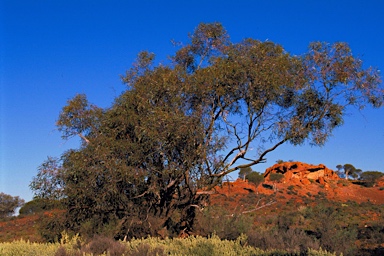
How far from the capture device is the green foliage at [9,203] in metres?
56.0

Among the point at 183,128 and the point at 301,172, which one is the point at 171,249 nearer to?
the point at 183,128

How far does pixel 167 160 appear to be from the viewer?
38.8 feet

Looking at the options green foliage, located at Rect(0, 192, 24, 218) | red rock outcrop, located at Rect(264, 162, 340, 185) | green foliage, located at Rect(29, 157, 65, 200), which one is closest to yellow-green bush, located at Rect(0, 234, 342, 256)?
green foliage, located at Rect(29, 157, 65, 200)

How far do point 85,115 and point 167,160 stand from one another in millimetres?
3688

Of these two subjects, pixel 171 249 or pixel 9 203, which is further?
pixel 9 203

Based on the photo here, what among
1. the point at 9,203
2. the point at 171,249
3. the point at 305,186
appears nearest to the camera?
the point at 171,249

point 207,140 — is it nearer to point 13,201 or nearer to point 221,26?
point 221,26

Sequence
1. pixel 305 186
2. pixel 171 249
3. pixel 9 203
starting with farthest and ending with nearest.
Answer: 1. pixel 9 203
2. pixel 305 186
3. pixel 171 249

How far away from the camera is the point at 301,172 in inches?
2260

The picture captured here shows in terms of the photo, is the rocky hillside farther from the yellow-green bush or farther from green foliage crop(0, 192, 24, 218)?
the yellow-green bush

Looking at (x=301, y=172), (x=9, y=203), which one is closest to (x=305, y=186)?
(x=301, y=172)

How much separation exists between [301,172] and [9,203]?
3854 cm

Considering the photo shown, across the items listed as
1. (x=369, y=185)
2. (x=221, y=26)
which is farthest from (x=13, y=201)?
(x=221, y=26)

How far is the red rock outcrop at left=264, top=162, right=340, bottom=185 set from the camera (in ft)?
181
